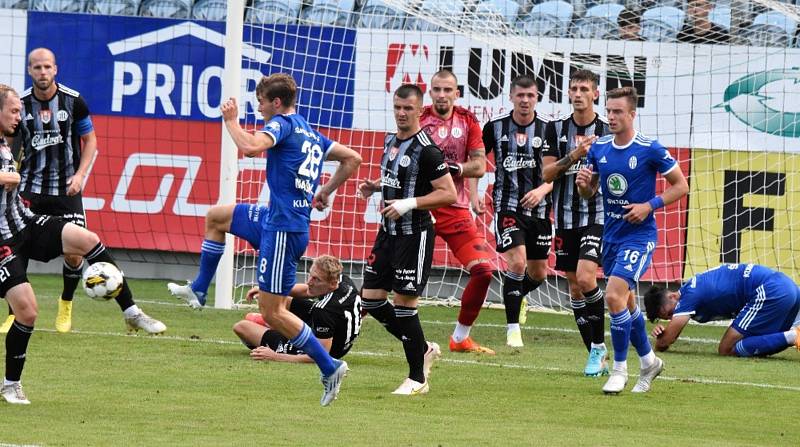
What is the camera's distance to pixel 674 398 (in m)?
9.39

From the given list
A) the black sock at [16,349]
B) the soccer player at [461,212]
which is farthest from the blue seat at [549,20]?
the black sock at [16,349]

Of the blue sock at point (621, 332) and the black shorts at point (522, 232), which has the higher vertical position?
the black shorts at point (522, 232)

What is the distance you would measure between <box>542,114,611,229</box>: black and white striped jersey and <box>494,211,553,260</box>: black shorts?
0.56m

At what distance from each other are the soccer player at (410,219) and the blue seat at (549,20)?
7.93 m

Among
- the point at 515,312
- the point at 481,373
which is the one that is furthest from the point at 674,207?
the point at 481,373

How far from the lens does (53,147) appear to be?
12.3 metres

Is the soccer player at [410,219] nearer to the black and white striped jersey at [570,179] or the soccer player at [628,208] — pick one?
the soccer player at [628,208]

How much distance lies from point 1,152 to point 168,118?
30.0 feet

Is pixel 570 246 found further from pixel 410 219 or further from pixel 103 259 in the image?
pixel 103 259

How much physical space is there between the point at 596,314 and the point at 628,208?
1522mm

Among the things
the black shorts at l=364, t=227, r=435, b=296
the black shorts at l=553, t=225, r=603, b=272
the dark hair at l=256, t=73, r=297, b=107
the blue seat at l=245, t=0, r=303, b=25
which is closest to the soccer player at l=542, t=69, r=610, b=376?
the black shorts at l=553, t=225, r=603, b=272

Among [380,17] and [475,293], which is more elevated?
[380,17]

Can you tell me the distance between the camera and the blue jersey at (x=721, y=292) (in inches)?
487

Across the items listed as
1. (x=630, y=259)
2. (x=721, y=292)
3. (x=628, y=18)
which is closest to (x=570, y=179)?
(x=721, y=292)
